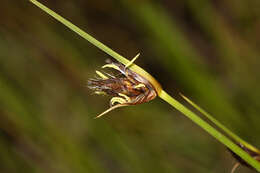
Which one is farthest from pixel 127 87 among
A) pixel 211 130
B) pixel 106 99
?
pixel 106 99

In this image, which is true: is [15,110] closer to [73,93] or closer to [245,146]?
[73,93]

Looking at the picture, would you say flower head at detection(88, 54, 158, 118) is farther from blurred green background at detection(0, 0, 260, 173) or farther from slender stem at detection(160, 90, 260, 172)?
blurred green background at detection(0, 0, 260, 173)

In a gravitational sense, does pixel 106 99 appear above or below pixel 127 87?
above

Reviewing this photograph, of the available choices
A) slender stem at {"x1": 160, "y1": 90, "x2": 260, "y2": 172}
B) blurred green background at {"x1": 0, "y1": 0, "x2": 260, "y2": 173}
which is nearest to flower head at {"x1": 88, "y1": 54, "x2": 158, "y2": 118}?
slender stem at {"x1": 160, "y1": 90, "x2": 260, "y2": 172}

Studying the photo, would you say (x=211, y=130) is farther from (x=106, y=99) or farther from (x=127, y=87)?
(x=106, y=99)

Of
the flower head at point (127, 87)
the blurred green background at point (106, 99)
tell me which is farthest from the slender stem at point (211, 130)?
the blurred green background at point (106, 99)

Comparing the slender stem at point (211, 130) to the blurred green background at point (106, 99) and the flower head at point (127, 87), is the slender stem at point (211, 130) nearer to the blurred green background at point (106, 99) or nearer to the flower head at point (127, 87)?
the flower head at point (127, 87)

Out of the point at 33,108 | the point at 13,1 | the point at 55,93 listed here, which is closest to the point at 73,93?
the point at 55,93

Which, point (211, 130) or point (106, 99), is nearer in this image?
point (211, 130)
